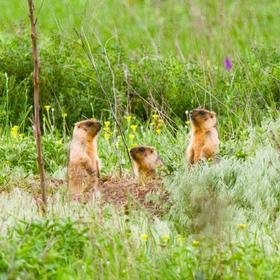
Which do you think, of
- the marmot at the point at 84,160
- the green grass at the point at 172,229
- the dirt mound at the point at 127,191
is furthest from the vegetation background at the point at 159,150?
the marmot at the point at 84,160

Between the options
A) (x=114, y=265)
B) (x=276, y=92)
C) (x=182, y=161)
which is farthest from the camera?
(x=276, y=92)

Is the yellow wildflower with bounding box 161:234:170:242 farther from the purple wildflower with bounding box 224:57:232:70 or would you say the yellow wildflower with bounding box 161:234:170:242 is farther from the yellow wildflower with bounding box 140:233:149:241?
the purple wildflower with bounding box 224:57:232:70

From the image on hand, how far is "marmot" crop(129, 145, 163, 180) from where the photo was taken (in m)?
8.57

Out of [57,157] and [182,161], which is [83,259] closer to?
[182,161]

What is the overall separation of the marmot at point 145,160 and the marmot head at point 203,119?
0.48 m

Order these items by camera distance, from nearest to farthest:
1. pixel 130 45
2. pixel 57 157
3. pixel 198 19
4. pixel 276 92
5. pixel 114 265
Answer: pixel 114 265 → pixel 57 157 → pixel 276 92 → pixel 198 19 → pixel 130 45

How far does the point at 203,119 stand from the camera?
893cm

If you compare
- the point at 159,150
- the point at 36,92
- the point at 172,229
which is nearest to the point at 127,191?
the point at 172,229

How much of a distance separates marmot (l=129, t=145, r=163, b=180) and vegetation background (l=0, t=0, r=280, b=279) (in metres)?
0.18

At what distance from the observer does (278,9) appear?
13734 millimetres

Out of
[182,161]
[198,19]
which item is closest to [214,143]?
[182,161]

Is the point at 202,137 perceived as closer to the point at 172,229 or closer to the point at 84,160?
the point at 84,160

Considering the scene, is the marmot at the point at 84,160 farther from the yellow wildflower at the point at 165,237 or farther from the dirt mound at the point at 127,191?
the yellow wildflower at the point at 165,237

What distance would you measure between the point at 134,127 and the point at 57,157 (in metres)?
0.75
